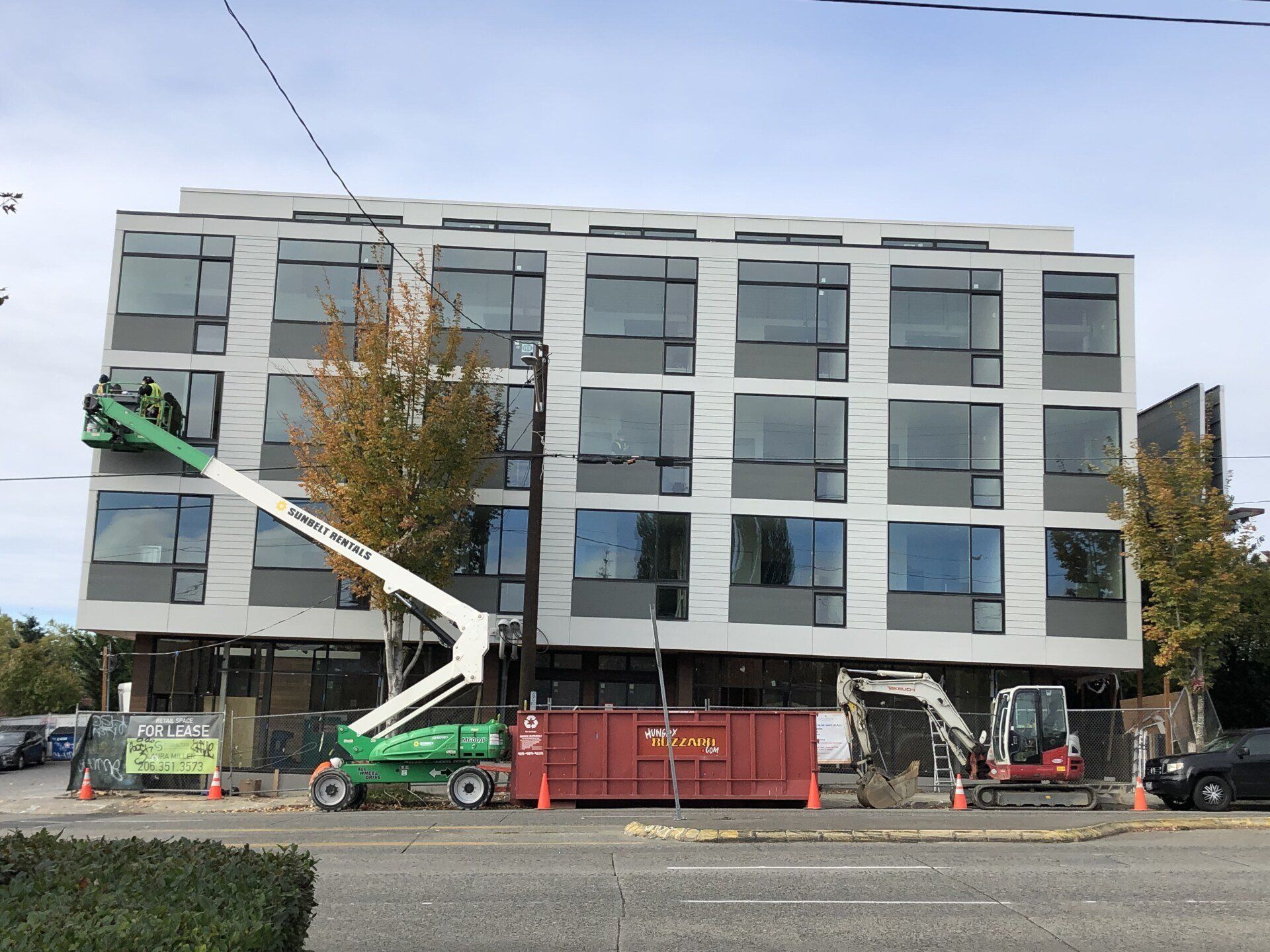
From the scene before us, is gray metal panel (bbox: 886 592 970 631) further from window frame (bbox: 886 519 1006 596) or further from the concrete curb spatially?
the concrete curb

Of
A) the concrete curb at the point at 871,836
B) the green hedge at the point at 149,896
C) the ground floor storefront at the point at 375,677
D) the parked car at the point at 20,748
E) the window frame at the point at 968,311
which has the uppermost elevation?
the window frame at the point at 968,311

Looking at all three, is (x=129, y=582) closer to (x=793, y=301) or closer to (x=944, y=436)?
(x=793, y=301)

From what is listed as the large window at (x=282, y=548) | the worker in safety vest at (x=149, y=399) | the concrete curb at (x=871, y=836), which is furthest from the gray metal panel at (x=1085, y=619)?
the worker in safety vest at (x=149, y=399)

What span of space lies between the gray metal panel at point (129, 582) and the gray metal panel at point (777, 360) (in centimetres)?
1541

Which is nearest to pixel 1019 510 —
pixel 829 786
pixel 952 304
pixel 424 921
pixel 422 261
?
pixel 952 304

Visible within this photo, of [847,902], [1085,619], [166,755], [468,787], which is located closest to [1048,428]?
[1085,619]

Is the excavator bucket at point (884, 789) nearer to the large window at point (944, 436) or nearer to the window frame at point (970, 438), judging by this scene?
the window frame at point (970, 438)

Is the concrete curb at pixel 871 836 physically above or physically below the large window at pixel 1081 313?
below

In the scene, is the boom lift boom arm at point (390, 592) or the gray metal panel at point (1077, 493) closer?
the boom lift boom arm at point (390, 592)

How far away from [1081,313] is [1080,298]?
1.25 feet

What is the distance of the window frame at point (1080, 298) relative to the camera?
3105cm

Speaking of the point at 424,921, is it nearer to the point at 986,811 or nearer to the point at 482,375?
the point at 986,811

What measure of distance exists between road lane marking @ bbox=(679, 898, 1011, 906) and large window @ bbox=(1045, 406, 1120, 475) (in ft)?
67.6

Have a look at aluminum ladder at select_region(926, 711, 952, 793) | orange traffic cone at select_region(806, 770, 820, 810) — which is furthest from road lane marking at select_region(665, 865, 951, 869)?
aluminum ladder at select_region(926, 711, 952, 793)
